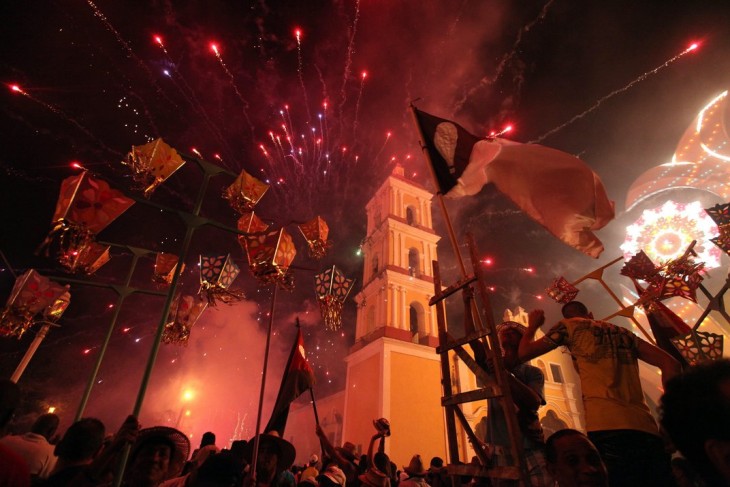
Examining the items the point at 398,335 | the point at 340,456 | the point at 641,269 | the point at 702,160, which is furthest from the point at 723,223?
the point at 702,160

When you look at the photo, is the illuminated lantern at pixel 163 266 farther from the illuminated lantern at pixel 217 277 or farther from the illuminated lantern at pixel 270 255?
the illuminated lantern at pixel 270 255

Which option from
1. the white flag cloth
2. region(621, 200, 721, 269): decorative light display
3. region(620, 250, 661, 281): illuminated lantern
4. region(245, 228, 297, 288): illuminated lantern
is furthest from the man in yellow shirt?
region(621, 200, 721, 269): decorative light display

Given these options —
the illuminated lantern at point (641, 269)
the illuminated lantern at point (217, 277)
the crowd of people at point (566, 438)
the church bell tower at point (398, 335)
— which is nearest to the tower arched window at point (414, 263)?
the church bell tower at point (398, 335)

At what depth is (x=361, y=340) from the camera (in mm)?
20734

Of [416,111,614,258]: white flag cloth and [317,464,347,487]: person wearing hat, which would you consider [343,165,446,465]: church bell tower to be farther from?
[416,111,614,258]: white flag cloth

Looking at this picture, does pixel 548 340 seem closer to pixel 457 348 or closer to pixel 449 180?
pixel 457 348

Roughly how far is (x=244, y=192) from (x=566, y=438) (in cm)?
829

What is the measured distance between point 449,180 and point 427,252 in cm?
1962

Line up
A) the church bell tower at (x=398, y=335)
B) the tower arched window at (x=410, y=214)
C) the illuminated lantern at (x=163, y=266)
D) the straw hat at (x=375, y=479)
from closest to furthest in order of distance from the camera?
the straw hat at (x=375, y=479) → the illuminated lantern at (x=163, y=266) → the church bell tower at (x=398, y=335) → the tower arched window at (x=410, y=214)

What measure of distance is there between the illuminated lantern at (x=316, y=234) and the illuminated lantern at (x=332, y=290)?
0.75 meters

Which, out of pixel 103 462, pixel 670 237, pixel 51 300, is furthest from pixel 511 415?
pixel 670 237

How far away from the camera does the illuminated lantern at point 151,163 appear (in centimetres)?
682

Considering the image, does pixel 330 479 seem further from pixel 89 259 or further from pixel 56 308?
pixel 56 308

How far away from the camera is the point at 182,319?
33.3 feet
